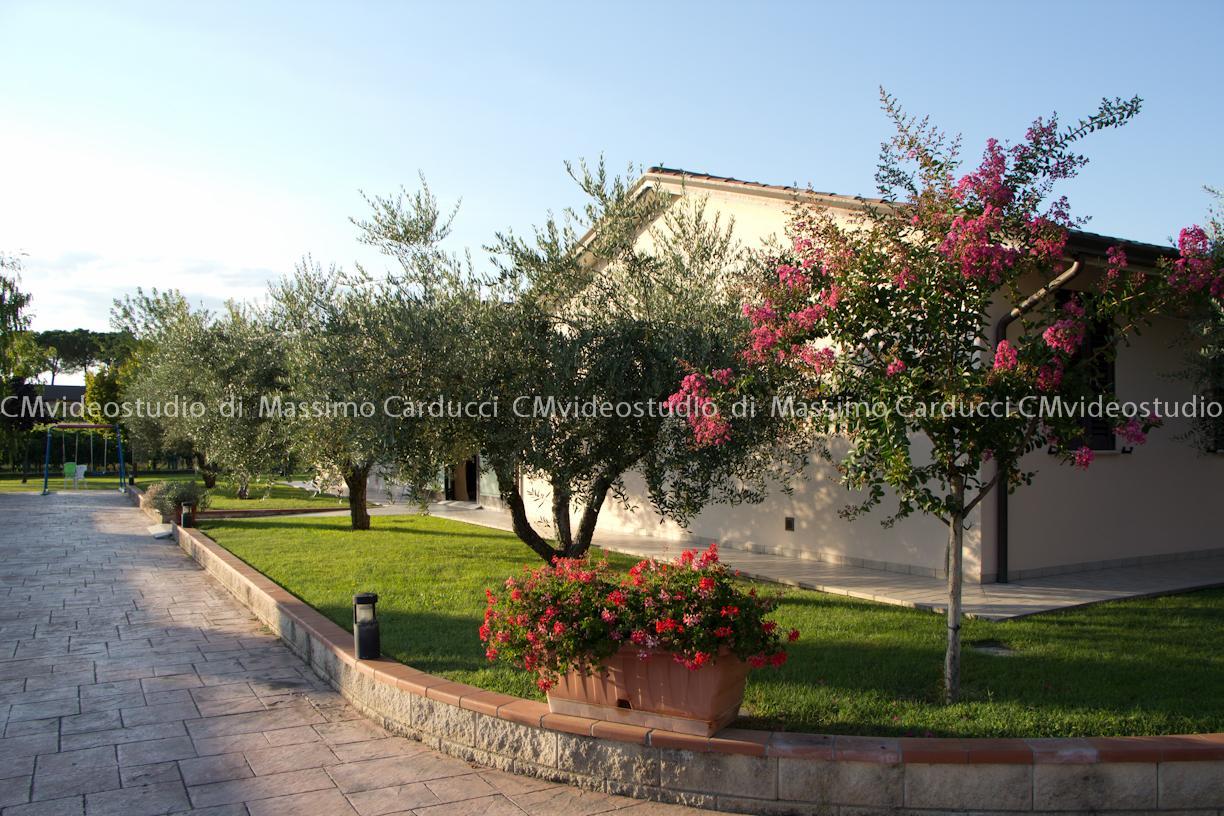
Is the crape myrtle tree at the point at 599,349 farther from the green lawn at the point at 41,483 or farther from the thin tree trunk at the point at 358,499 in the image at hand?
the green lawn at the point at 41,483

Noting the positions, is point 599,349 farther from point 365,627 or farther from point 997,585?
point 997,585

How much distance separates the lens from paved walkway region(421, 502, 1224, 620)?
784 cm

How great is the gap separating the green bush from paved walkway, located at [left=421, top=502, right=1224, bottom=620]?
9857 mm

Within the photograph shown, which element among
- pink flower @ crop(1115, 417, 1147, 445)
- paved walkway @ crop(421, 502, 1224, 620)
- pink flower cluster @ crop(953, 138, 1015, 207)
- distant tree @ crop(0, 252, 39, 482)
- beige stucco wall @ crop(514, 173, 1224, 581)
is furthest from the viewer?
distant tree @ crop(0, 252, 39, 482)

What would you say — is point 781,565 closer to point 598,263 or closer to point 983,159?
point 598,263

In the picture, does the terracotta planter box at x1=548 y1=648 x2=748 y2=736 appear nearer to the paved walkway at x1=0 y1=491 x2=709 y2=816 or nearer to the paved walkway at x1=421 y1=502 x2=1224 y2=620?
the paved walkway at x1=0 y1=491 x2=709 y2=816

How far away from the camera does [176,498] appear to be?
16594mm

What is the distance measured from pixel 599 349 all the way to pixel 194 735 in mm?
4411

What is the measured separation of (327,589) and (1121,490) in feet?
28.9

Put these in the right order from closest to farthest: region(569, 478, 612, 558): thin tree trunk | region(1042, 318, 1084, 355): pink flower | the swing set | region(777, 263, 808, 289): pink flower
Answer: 1. region(1042, 318, 1084, 355): pink flower
2. region(777, 263, 808, 289): pink flower
3. region(569, 478, 612, 558): thin tree trunk
4. the swing set

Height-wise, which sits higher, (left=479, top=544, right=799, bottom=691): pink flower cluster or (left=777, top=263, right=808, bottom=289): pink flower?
(left=777, top=263, right=808, bottom=289): pink flower

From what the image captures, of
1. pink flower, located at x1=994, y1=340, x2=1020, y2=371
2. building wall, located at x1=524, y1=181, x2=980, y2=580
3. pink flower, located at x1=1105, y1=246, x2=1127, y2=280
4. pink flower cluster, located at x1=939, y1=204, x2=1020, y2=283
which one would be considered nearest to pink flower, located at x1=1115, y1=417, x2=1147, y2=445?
pink flower, located at x1=994, y1=340, x2=1020, y2=371

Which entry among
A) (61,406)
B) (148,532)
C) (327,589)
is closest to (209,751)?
(327,589)

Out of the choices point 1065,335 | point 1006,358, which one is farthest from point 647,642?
point 1065,335
